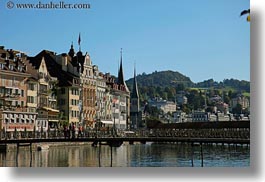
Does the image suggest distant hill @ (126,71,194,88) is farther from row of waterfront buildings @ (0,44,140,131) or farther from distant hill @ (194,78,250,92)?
row of waterfront buildings @ (0,44,140,131)

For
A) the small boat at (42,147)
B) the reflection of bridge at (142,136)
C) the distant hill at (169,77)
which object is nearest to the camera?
the distant hill at (169,77)

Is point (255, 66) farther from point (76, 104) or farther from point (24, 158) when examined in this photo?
point (76, 104)

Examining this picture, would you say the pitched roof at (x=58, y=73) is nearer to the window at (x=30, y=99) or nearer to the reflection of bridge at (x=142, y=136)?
the window at (x=30, y=99)

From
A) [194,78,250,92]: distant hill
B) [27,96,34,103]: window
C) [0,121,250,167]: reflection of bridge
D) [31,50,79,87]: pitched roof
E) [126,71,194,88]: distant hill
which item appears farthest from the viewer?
[31,50,79,87]: pitched roof

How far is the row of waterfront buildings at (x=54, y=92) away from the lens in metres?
31.8

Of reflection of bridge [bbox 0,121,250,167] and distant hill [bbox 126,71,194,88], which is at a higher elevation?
distant hill [bbox 126,71,194,88]

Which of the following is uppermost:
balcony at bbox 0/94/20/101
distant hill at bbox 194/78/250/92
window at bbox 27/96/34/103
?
window at bbox 27/96/34/103

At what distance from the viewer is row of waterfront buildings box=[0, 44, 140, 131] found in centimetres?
3178

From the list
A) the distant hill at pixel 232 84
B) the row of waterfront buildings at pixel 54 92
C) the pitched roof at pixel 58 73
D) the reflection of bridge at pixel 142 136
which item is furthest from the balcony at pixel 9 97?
the distant hill at pixel 232 84

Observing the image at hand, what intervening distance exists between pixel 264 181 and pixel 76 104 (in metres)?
29.6

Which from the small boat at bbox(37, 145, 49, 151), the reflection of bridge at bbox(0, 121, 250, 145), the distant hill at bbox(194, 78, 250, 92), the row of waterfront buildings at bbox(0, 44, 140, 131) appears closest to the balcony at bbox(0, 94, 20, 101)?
the row of waterfront buildings at bbox(0, 44, 140, 131)

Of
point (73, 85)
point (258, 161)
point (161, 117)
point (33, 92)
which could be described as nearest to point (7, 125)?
point (33, 92)

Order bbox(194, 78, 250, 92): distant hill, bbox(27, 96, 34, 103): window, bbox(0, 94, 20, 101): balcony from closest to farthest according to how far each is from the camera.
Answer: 1. bbox(194, 78, 250, 92): distant hill
2. bbox(0, 94, 20, 101): balcony
3. bbox(27, 96, 34, 103): window

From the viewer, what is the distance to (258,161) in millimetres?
14047
